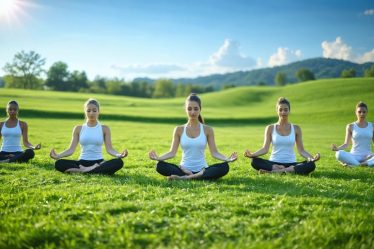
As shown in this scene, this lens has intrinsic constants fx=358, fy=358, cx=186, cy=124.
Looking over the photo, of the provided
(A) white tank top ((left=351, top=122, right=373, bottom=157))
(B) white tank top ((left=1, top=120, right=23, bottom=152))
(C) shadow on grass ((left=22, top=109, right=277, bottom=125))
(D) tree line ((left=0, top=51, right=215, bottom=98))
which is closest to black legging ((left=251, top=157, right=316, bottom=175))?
(A) white tank top ((left=351, top=122, right=373, bottom=157))

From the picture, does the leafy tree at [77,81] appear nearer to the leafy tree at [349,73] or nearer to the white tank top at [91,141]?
the leafy tree at [349,73]

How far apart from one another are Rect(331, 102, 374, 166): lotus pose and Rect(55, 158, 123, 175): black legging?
869 centimetres

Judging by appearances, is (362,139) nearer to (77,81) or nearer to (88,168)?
(88,168)

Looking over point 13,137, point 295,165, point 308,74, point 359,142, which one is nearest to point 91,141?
point 13,137

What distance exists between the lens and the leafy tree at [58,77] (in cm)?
16225

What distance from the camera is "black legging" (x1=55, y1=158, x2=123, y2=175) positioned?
449 inches

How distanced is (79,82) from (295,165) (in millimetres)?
165803

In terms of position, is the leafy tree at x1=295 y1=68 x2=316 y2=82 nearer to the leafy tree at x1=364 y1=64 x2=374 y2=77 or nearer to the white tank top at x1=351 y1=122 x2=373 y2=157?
the leafy tree at x1=364 y1=64 x2=374 y2=77

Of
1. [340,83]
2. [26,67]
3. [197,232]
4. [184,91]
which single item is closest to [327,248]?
[197,232]

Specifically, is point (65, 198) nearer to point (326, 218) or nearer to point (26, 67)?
point (326, 218)

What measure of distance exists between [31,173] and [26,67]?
500ft

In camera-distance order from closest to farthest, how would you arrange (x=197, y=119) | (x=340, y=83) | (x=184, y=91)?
1. (x=197, y=119)
2. (x=340, y=83)
3. (x=184, y=91)

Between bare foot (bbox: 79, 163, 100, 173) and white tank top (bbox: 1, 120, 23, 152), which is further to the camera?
white tank top (bbox: 1, 120, 23, 152)

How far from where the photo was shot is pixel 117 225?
623 cm
